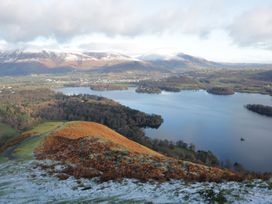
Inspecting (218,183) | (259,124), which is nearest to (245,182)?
(218,183)

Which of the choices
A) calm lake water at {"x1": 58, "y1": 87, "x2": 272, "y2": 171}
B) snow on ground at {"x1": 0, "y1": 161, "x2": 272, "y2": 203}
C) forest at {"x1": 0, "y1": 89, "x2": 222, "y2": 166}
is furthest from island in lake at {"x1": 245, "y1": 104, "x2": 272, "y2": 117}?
snow on ground at {"x1": 0, "y1": 161, "x2": 272, "y2": 203}

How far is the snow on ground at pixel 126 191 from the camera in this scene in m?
16.1

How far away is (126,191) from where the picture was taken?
59.6 feet

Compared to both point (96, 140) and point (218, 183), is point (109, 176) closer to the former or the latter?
point (218, 183)

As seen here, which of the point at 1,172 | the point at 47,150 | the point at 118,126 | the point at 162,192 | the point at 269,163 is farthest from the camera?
the point at 118,126

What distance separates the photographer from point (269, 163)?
3467 inches

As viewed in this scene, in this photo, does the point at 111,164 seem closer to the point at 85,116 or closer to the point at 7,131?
the point at 7,131

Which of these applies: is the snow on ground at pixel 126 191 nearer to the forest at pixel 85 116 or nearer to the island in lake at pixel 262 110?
the forest at pixel 85 116

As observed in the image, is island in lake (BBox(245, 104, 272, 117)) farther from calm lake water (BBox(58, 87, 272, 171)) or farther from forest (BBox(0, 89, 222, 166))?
forest (BBox(0, 89, 222, 166))

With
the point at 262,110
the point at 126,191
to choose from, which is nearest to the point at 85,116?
the point at 262,110

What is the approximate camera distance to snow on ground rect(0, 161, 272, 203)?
52.7 ft

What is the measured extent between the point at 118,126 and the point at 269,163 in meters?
70.6

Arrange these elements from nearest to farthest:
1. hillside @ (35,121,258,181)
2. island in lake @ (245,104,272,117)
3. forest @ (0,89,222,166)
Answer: hillside @ (35,121,258,181) → forest @ (0,89,222,166) → island in lake @ (245,104,272,117)

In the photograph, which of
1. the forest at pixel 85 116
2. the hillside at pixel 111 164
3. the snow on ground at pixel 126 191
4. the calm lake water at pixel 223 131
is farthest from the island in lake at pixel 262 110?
the snow on ground at pixel 126 191
